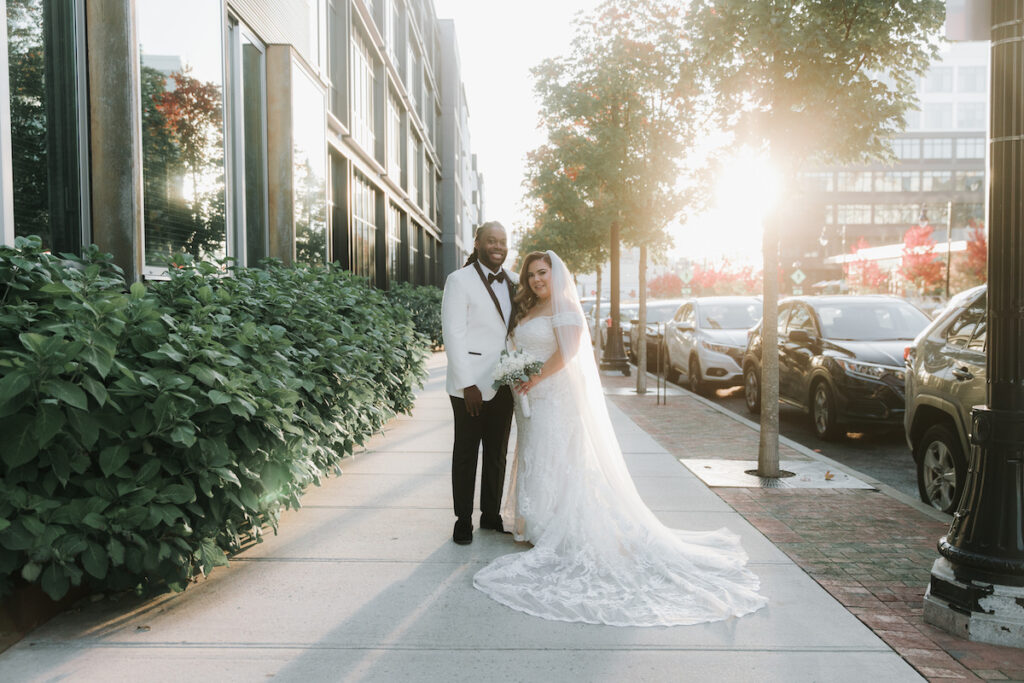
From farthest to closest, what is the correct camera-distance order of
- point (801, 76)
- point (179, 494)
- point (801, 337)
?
point (801, 337)
point (801, 76)
point (179, 494)

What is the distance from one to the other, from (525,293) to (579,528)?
4.98ft

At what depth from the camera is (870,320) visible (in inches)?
427

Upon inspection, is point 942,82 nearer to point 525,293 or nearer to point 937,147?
point 937,147

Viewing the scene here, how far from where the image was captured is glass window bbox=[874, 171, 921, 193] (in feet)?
326

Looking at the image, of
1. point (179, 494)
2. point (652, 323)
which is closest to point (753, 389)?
point (652, 323)

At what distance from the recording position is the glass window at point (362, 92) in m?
19.2

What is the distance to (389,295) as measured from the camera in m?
20.8

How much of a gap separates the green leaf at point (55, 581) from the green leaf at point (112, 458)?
17.4 inches

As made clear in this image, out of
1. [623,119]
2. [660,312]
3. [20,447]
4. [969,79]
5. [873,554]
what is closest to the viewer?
[20,447]

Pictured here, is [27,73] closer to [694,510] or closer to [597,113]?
[694,510]

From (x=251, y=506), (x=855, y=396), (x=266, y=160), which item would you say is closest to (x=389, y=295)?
(x=266, y=160)

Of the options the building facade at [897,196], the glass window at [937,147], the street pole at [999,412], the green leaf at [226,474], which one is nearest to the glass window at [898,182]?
the building facade at [897,196]

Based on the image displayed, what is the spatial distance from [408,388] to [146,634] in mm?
6388

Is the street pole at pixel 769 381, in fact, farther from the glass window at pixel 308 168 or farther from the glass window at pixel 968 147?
the glass window at pixel 968 147
